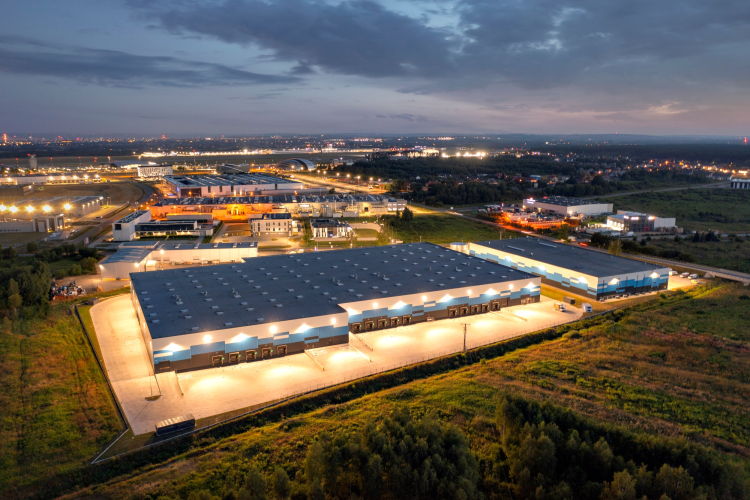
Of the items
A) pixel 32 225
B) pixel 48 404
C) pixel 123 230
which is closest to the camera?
pixel 48 404

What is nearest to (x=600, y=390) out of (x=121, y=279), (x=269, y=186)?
(x=121, y=279)

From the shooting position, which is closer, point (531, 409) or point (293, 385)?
point (531, 409)

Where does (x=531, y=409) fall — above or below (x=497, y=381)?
above

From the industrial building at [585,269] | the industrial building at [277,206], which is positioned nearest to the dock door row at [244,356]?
the industrial building at [585,269]

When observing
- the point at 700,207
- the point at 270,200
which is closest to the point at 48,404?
the point at 270,200

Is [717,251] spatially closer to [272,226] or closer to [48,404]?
[272,226]

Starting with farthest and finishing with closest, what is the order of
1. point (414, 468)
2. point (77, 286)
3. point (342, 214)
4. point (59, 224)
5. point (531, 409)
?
point (342, 214), point (59, 224), point (77, 286), point (531, 409), point (414, 468)

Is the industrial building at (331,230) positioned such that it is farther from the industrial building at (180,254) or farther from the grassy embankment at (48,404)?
the grassy embankment at (48,404)

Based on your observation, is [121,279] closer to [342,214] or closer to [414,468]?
[414,468]
